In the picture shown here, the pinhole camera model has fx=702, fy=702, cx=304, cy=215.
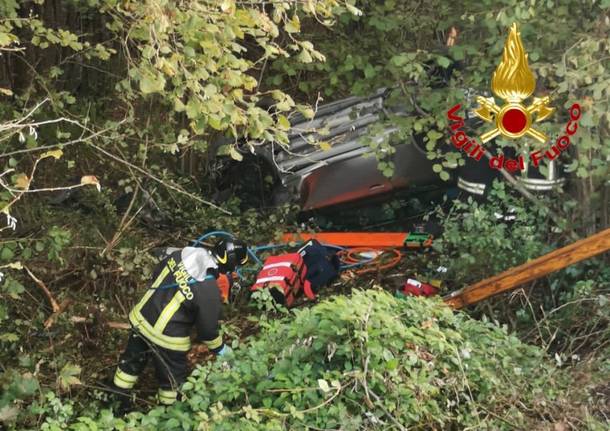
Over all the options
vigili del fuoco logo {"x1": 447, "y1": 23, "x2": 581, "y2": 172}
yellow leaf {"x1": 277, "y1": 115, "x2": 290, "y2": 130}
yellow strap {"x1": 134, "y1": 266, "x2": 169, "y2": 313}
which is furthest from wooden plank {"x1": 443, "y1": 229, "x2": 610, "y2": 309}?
yellow leaf {"x1": 277, "y1": 115, "x2": 290, "y2": 130}

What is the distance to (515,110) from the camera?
5473 mm

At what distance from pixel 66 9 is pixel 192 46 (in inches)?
138

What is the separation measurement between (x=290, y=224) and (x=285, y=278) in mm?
1996

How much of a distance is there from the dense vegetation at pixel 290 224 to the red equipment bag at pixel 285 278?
0.22 meters

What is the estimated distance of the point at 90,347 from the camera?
5.52 metres

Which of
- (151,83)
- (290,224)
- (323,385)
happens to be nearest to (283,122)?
(151,83)

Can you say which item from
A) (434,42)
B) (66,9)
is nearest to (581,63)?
(434,42)

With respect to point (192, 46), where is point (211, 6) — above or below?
above

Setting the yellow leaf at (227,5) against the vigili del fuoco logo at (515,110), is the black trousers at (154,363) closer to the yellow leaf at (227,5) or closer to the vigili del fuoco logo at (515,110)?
the yellow leaf at (227,5)

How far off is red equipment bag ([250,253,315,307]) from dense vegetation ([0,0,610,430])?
0.22 metres

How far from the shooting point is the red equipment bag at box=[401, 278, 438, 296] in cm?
582

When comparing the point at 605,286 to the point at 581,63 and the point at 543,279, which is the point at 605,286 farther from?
the point at 581,63

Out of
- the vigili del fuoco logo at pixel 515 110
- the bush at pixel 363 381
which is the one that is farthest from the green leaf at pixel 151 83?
the vigili del fuoco logo at pixel 515 110

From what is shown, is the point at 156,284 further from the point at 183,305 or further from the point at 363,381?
the point at 363,381
